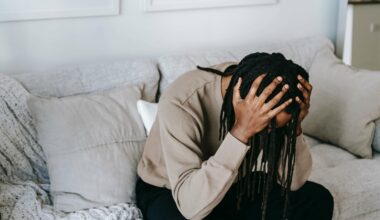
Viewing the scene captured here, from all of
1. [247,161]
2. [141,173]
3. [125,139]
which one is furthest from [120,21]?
[247,161]

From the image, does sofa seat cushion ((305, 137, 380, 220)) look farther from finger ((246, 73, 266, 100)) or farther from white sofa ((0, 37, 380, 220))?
finger ((246, 73, 266, 100))

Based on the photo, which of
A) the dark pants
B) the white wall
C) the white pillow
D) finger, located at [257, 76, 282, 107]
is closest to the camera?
finger, located at [257, 76, 282, 107]

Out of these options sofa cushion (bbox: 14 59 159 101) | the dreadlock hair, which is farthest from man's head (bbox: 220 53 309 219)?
sofa cushion (bbox: 14 59 159 101)

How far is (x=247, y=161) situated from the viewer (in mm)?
1419

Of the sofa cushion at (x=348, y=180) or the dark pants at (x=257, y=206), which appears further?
the sofa cushion at (x=348, y=180)

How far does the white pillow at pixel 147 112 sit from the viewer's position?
5.93 feet

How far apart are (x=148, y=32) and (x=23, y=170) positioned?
34.0 inches

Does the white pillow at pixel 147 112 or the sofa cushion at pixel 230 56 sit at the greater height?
the sofa cushion at pixel 230 56

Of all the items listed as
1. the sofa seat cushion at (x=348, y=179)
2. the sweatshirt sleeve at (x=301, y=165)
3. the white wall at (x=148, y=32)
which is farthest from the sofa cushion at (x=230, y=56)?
the sweatshirt sleeve at (x=301, y=165)

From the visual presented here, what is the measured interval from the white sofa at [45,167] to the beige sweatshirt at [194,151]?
0.75 ft

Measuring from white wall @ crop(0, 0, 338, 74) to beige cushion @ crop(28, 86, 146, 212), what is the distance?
1.19 feet

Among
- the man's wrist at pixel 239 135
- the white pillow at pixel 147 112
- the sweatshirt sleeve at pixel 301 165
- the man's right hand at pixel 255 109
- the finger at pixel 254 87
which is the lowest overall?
the sweatshirt sleeve at pixel 301 165

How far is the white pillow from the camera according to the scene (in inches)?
71.2

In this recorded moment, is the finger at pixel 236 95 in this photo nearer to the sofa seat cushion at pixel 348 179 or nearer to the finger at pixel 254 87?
the finger at pixel 254 87
